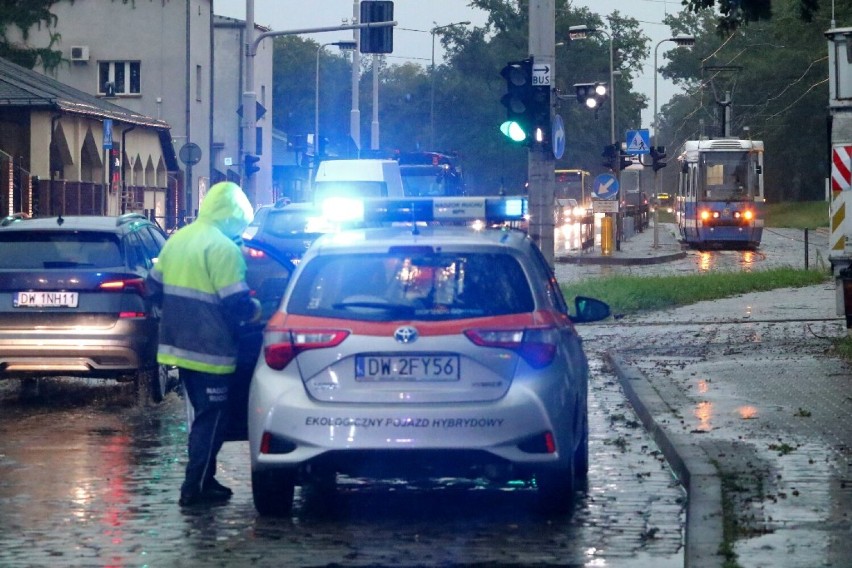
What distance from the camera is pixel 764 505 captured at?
25.8ft

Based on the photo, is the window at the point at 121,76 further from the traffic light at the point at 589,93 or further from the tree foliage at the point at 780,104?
the tree foliage at the point at 780,104

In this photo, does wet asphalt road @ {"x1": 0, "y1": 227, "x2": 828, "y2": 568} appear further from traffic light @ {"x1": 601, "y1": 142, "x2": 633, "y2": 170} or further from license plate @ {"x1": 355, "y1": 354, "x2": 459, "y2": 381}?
traffic light @ {"x1": 601, "y1": 142, "x2": 633, "y2": 170}

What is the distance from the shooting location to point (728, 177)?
46.8 meters

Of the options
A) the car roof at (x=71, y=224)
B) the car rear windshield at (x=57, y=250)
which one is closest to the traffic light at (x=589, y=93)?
the car roof at (x=71, y=224)

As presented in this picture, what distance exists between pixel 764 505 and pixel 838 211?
9678mm

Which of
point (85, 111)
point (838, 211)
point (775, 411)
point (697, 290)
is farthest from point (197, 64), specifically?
point (775, 411)

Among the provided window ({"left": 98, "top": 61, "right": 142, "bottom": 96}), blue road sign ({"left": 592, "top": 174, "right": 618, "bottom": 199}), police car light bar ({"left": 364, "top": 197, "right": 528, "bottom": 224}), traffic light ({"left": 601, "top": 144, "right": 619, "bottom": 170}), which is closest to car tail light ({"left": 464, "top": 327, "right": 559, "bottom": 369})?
police car light bar ({"left": 364, "top": 197, "right": 528, "bottom": 224})

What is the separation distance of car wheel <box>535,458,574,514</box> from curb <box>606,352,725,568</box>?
0.60m

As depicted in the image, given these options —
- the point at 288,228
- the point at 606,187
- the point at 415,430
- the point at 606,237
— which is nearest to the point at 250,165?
the point at 606,187

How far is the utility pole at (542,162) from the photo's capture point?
16203mm

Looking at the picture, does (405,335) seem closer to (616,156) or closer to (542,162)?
(542,162)

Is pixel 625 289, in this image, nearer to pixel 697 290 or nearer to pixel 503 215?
pixel 697 290

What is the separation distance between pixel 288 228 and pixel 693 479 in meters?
13.8

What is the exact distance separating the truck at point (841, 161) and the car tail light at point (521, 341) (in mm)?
9479
